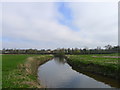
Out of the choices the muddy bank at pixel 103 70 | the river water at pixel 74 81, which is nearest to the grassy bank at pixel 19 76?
the river water at pixel 74 81

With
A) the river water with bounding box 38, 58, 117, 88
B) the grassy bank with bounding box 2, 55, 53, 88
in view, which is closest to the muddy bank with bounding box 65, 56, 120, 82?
the river water with bounding box 38, 58, 117, 88

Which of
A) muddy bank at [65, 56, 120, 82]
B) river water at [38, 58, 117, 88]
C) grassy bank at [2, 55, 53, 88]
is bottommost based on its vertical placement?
river water at [38, 58, 117, 88]

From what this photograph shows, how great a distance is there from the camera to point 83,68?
27.9m

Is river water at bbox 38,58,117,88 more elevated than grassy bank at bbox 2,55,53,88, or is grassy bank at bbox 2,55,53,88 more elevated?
grassy bank at bbox 2,55,53,88

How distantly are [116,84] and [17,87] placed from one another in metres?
12.1

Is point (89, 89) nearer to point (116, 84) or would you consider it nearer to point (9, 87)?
point (116, 84)

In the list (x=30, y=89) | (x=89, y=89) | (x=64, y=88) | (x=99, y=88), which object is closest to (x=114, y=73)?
(x=99, y=88)

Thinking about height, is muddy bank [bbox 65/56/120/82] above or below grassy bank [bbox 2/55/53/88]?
below

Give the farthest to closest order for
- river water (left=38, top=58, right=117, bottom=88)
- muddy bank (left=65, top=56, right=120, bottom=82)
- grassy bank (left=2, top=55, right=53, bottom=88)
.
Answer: muddy bank (left=65, top=56, right=120, bottom=82) < river water (left=38, top=58, right=117, bottom=88) < grassy bank (left=2, top=55, right=53, bottom=88)

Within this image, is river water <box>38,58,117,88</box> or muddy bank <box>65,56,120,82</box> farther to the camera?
muddy bank <box>65,56,120,82</box>

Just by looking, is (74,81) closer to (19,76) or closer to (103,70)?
(103,70)

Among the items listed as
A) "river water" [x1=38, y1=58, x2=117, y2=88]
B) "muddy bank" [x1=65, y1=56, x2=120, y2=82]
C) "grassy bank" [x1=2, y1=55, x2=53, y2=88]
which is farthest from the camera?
"muddy bank" [x1=65, y1=56, x2=120, y2=82]

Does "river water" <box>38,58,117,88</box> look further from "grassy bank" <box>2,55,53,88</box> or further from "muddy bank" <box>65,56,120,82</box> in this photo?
"grassy bank" <box>2,55,53,88</box>

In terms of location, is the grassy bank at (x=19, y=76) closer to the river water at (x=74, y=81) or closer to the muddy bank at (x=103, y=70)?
the river water at (x=74, y=81)
